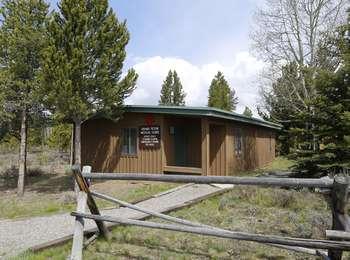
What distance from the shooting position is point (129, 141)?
52.7 ft

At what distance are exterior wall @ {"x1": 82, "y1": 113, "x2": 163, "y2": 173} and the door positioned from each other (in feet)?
5.20

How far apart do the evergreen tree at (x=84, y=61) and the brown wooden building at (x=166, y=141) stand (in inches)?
70.9

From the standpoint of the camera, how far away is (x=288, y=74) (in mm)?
25234

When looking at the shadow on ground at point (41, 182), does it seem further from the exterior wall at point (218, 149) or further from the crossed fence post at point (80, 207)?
the crossed fence post at point (80, 207)

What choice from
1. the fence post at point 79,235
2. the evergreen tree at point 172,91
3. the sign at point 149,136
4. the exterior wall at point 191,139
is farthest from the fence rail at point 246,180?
the evergreen tree at point 172,91

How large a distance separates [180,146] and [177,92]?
3614 centimetres

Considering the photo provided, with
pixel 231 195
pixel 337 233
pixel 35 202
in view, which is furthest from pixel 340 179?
pixel 35 202

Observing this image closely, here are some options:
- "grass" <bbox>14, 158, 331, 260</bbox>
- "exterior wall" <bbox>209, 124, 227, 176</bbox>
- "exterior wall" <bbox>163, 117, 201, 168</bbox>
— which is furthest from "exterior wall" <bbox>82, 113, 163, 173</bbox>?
"grass" <bbox>14, 158, 331, 260</bbox>

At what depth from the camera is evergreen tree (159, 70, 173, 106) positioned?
5169 cm

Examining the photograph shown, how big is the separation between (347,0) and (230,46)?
25.0ft

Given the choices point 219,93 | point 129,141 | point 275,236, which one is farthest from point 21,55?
point 219,93

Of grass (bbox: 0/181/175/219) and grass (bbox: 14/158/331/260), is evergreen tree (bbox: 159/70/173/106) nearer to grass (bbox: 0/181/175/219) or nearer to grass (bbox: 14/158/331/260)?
grass (bbox: 0/181/175/219)

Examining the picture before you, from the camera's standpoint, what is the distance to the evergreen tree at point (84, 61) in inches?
503

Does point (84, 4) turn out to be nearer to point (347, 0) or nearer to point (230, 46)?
point (230, 46)
